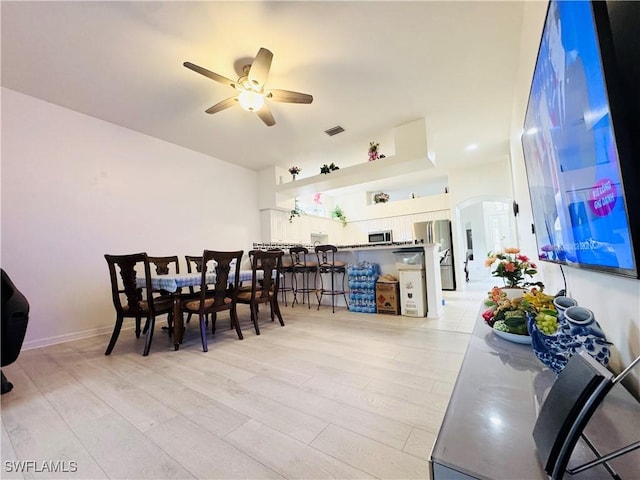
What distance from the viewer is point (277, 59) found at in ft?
8.36

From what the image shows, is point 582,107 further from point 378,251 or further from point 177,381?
point 378,251

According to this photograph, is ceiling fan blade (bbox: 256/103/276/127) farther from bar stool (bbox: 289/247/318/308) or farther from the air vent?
bar stool (bbox: 289/247/318/308)

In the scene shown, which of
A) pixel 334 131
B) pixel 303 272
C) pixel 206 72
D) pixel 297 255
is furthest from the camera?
pixel 303 272

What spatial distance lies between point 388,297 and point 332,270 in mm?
989

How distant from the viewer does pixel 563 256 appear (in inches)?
40.1

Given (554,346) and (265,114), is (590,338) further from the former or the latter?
(265,114)

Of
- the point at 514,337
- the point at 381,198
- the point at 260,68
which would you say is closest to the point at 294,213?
the point at 381,198

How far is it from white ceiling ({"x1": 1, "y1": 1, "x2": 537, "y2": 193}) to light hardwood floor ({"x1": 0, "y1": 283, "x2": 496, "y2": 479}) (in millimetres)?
2851

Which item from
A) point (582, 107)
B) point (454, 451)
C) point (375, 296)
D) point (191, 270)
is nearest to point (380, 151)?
point (375, 296)

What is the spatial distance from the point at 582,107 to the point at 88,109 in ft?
15.2

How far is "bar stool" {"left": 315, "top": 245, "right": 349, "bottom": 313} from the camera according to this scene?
406 cm

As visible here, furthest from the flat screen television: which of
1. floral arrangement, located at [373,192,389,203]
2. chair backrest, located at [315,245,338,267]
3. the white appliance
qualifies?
floral arrangement, located at [373,192,389,203]

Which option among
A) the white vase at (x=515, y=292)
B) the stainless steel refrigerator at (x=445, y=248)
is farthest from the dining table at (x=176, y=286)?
the stainless steel refrigerator at (x=445, y=248)

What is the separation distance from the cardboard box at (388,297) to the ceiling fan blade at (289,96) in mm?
2619
